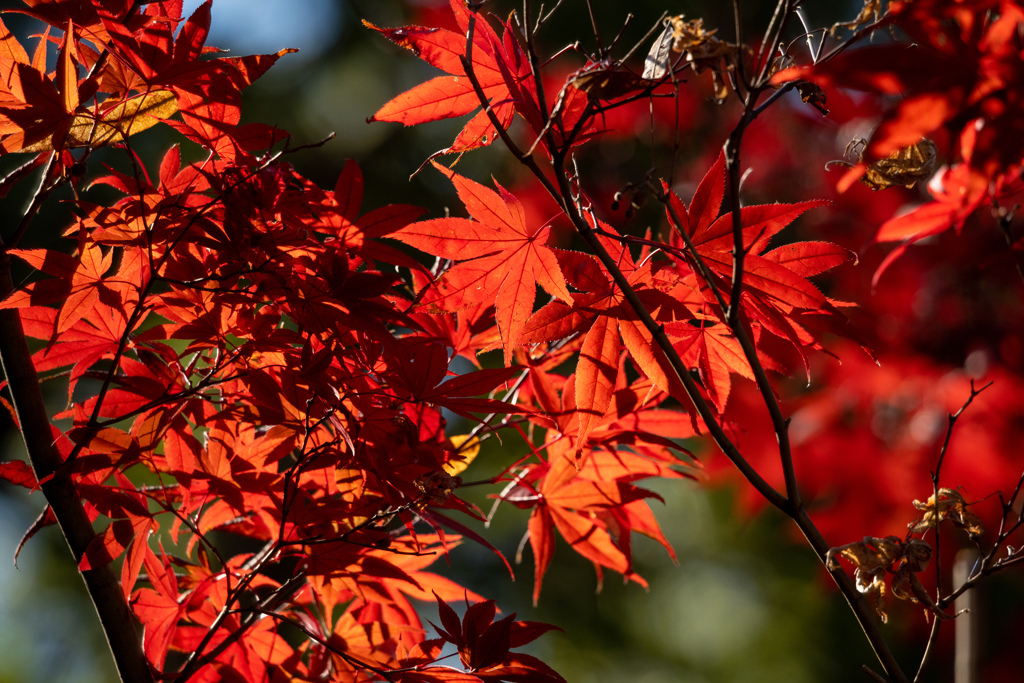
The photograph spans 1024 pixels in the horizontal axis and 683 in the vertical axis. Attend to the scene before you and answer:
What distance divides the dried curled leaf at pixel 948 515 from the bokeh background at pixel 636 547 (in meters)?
2.45

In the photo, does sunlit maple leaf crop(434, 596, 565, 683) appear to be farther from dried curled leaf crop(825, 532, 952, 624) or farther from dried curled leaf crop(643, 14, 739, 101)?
dried curled leaf crop(643, 14, 739, 101)

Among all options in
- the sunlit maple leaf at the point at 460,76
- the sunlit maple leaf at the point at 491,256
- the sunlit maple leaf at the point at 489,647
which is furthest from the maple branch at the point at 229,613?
the sunlit maple leaf at the point at 460,76

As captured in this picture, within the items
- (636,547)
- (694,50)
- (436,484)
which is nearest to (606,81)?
(694,50)

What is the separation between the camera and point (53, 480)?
1.88 ft

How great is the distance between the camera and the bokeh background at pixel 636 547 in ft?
10.2

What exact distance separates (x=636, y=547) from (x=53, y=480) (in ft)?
11.3

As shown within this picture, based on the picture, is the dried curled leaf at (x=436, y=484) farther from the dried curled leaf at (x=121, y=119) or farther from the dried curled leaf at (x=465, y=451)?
the dried curled leaf at (x=121, y=119)

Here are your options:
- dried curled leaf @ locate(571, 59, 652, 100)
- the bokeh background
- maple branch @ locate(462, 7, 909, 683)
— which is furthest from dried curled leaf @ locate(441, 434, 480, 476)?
the bokeh background

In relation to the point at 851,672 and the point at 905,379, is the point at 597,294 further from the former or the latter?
the point at 851,672

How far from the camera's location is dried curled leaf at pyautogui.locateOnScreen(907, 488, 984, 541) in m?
0.50

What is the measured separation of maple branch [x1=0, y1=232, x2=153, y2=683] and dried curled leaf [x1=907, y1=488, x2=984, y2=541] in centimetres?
61

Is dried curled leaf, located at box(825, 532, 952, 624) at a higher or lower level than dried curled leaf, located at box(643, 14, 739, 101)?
lower

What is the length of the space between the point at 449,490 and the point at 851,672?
3304mm

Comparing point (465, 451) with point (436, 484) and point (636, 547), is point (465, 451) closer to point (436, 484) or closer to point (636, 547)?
point (436, 484)
